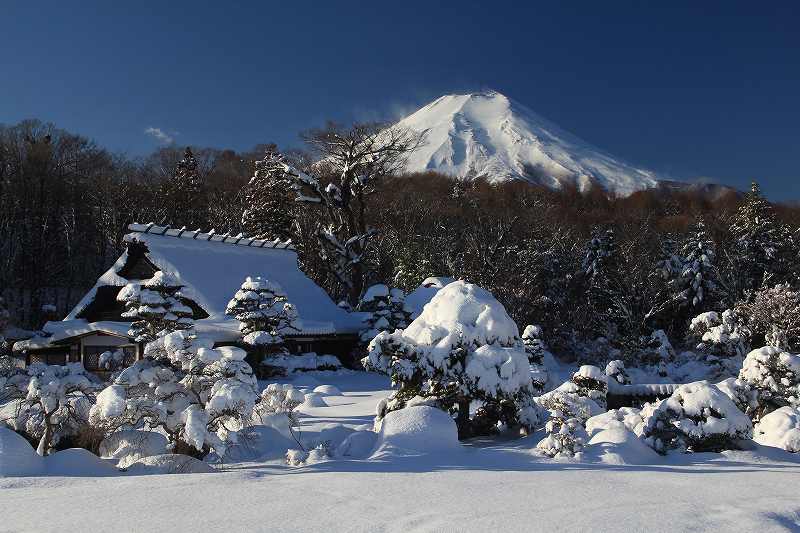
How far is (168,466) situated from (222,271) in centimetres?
1524

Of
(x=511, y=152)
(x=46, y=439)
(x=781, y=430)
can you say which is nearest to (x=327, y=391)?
(x=46, y=439)

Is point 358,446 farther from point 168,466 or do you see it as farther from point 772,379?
point 772,379

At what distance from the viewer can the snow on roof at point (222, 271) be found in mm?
19812

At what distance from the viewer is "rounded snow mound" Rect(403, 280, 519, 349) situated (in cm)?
946

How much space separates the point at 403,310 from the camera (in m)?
21.0

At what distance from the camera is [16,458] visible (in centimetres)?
604

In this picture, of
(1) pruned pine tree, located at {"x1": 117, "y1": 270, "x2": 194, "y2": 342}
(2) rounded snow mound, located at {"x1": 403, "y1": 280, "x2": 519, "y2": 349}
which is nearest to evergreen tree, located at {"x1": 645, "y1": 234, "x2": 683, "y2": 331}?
(2) rounded snow mound, located at {"x1": 403, "y1": 280, "x2": 519, "y2": 349}

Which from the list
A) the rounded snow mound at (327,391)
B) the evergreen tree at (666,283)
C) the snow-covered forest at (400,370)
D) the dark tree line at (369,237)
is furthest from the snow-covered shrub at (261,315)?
the evergreen tree at (666,283)

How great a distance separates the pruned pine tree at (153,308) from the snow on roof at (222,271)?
281cm

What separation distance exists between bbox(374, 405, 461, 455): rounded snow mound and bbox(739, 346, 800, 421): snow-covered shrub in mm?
4845

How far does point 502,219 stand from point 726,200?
22.4 m

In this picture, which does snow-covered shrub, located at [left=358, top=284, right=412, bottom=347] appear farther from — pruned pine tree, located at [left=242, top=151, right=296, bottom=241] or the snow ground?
the snow ground

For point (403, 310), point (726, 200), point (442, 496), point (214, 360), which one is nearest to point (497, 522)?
point (442, 496)

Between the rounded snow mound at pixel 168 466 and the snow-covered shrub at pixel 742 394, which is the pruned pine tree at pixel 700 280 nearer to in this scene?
the snow-covered shrub at pixel 742 394
